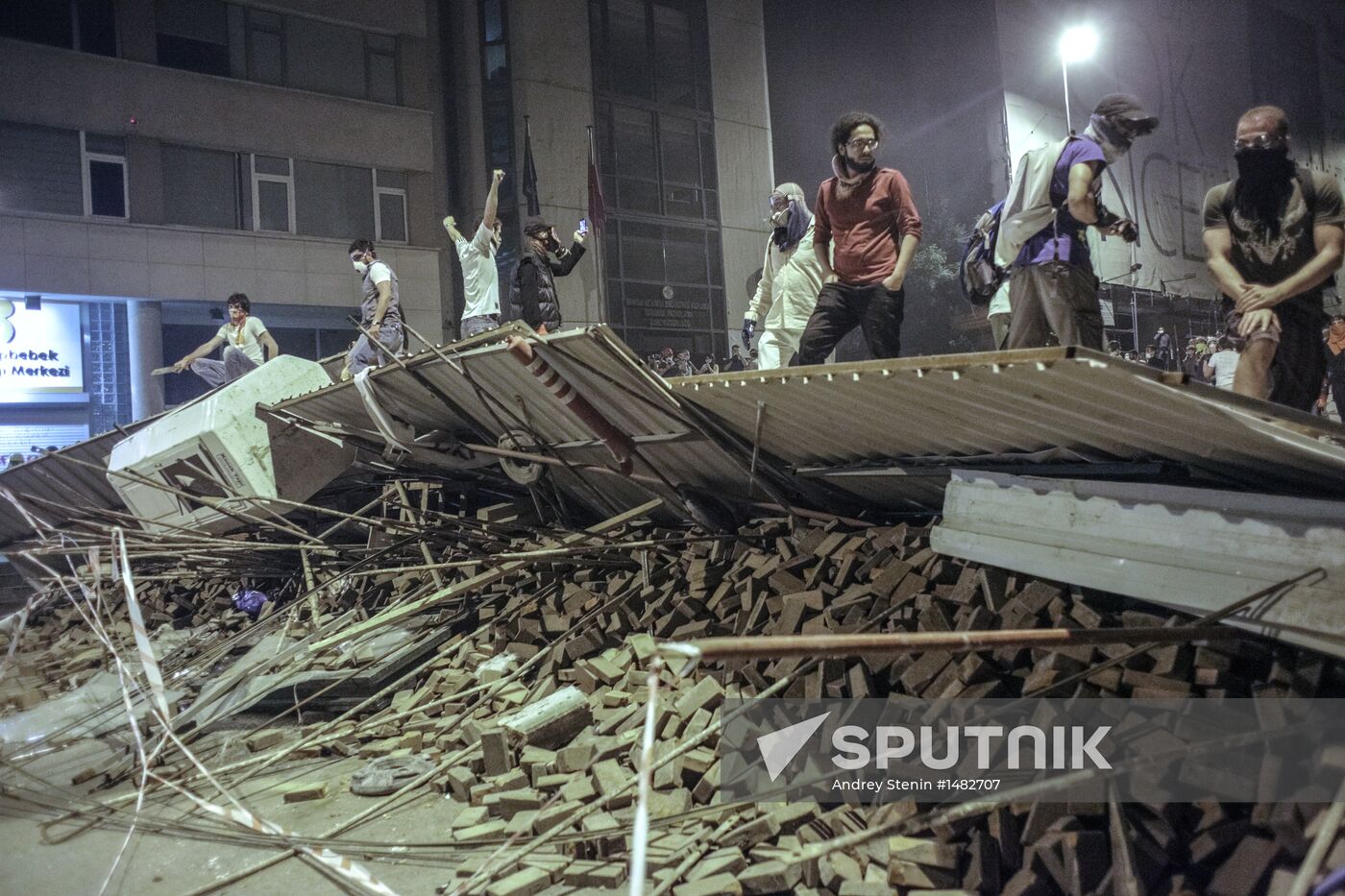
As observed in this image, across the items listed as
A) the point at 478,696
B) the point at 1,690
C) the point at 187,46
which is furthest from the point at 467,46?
the point at 478,696

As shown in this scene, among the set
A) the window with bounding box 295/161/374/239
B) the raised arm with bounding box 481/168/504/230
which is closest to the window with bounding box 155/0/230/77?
the window with bounding box 295/161/374/239

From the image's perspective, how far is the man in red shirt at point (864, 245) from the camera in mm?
5438

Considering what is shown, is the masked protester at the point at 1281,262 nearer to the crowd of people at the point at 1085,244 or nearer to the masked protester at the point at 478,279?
the crowd of people at the point at 1085,244

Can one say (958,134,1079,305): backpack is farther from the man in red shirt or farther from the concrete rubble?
the concrete rubble

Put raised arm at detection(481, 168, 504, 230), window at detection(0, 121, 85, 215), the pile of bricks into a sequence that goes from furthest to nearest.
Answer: window at detection(0, 121, 85, 215) < raised arm at detection(481, 168, 504, 230) < the pile of bricks

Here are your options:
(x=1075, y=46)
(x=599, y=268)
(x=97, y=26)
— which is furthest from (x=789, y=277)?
(x=1075, y=46)

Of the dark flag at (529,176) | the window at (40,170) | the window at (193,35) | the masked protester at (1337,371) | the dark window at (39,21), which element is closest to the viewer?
the masked protester at (1337,371)

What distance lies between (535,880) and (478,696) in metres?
2.01

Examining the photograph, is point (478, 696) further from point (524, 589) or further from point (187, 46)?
point (187, 46)

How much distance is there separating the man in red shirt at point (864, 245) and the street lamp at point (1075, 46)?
1111 inches

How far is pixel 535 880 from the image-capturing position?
10.6 feet

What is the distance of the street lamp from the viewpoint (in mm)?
29172

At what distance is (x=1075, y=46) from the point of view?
29.3 metres

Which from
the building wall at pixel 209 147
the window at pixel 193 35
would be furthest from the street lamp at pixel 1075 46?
the window at pixel 193 35
